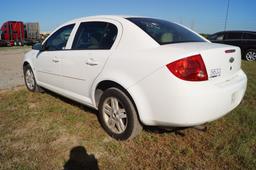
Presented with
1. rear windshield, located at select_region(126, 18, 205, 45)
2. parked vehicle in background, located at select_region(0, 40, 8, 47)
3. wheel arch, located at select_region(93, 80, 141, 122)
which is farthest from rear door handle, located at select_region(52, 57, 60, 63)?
parked vehicle in background, located at select_region(0, 40, 8, 47)

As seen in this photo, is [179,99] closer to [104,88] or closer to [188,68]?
A: [188,68]

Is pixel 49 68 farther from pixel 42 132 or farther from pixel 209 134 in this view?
pixel 209 134

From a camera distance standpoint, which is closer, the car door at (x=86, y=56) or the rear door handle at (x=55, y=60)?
the car door at (x=86, y=56)

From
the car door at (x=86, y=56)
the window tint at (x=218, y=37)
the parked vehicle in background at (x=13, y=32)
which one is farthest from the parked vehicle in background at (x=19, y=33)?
the car door at (x=86, y=56)

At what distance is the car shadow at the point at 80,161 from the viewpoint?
2502 mm

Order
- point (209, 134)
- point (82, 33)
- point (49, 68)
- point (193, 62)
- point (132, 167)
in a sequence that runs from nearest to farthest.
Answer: point (193, 62), point (132, 167), point (209, 134), point (82, 33), point (49, 68)

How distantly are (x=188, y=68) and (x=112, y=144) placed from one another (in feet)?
4.53

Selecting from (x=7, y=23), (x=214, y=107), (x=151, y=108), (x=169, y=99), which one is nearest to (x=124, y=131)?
(x=151, y=108)

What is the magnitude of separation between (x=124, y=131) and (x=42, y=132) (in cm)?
126

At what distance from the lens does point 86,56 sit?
3.21 meters

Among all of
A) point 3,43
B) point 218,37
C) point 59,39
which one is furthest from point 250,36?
point 3,43

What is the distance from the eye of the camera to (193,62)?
232 centimetres

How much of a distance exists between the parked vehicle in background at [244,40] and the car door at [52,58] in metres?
10.1

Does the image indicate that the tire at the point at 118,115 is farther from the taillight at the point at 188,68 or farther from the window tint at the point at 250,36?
the window tint at the point at 250,36
